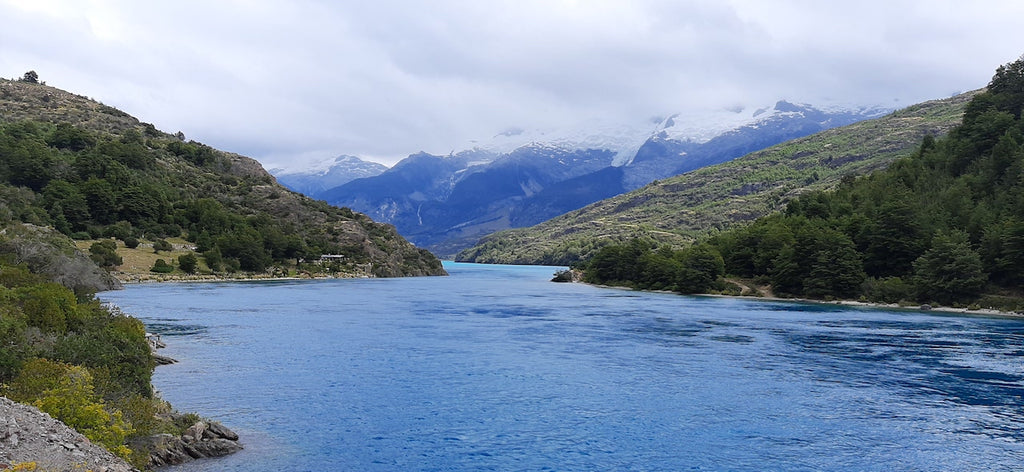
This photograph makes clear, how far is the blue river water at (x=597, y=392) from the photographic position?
23.8 metres

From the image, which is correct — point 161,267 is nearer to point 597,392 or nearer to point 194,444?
point 597,392

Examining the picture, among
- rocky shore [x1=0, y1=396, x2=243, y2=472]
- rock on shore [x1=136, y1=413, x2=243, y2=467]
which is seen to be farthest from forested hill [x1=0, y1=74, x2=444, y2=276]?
rocky shore [x1=0, y1=396, x2=243, y2=472]

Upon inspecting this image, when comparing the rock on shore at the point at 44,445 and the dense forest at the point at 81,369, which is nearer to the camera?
the rock on shore at the point at 44,445

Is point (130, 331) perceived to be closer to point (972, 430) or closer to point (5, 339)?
point (5, 339)

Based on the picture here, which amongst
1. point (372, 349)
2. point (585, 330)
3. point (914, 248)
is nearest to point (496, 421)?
point (372, 349)

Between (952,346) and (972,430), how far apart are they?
2711cm

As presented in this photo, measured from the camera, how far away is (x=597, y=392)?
3434 cm

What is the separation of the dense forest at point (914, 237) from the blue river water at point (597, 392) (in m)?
20.3

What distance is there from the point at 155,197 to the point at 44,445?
13575 cm

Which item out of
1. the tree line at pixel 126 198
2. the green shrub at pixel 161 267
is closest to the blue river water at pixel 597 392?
the green shrub at pixel 161 267

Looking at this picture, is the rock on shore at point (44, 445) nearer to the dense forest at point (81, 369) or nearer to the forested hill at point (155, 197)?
the dense forest at point (81, 369)

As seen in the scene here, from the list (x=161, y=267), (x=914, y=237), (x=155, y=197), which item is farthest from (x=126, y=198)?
(x=914, y=237)

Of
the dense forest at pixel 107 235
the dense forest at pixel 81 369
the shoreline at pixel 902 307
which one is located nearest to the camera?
the dense forest at pixel 81 369

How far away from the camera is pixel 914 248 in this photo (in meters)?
96.6
